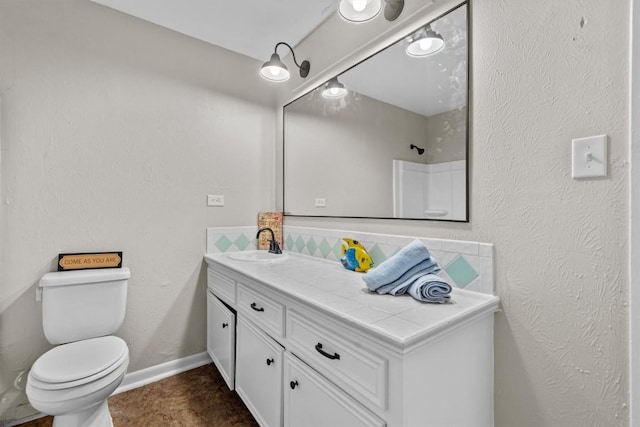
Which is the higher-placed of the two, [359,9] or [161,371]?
[359,9]

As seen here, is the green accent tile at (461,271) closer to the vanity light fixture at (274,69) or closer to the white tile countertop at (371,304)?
the white tile countertop at (371,304)

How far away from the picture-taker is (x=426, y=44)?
1375 millimetres

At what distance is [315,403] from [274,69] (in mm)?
1837

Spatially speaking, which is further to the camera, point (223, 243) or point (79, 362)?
point (223, 243)

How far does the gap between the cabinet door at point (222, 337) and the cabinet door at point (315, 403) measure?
60 centimetres

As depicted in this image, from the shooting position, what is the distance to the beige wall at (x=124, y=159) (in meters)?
1.58

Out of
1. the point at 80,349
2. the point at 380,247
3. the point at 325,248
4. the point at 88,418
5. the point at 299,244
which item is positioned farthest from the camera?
the point at 299,244

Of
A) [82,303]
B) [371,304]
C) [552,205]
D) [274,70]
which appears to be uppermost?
[274,70]

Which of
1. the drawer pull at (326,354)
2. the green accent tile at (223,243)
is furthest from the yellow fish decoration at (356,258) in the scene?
the green accent tile at (223,243)

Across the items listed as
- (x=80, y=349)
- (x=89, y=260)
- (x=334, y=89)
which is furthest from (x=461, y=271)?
(x=89, y=260)

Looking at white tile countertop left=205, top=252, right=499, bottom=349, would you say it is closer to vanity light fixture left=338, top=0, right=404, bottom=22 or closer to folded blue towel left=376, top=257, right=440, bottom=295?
folded blue towel left=376, top=257, right=440, bottom=295

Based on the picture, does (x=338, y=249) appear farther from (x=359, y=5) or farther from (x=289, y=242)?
(x=359, y=5)

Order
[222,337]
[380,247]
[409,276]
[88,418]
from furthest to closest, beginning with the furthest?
1. [222,337]
2. [380,247]
3. [88,418]
4. [409,276]

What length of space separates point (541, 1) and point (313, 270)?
1.47 meters
